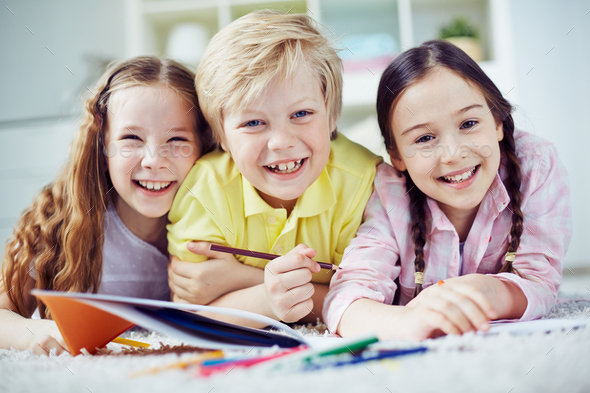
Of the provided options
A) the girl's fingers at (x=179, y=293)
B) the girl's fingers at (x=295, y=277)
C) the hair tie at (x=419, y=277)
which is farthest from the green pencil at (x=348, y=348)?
the girl's fingers at (x=179, y=293)

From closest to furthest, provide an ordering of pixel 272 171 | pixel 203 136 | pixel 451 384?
pixel 451 384 → pixel 272 171 → pixel 203 136

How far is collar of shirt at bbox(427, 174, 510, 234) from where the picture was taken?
0.80 meters

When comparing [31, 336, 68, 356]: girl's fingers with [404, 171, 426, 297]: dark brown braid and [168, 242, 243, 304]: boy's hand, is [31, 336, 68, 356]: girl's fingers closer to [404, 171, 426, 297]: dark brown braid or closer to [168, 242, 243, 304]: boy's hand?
[168, 242, 243, 304]: boy's hand

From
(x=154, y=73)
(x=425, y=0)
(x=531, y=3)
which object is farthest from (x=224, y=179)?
(x=531, y=3)

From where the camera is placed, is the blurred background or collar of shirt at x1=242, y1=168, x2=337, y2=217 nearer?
collar of shirt at x1=242, y1=168, x2=337, y2=217

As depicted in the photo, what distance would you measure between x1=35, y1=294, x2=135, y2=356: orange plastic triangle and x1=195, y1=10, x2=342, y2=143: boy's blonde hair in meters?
0.39

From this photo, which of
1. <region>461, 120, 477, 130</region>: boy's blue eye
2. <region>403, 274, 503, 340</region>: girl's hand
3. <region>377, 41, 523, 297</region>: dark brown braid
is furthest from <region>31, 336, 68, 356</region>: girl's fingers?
<region>461, 120, 477, 130</region>: boy's blue eye

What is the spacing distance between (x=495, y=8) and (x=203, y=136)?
159 cm

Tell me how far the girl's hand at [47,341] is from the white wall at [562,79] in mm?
1925

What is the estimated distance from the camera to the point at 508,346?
46 centimetres

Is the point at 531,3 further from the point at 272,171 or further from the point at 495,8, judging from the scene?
the point at 272,171

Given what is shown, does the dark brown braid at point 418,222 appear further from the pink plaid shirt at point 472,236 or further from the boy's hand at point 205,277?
the boy's hand at point 205,277

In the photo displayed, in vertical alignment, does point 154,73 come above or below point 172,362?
above

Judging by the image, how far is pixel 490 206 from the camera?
0.82 metres
